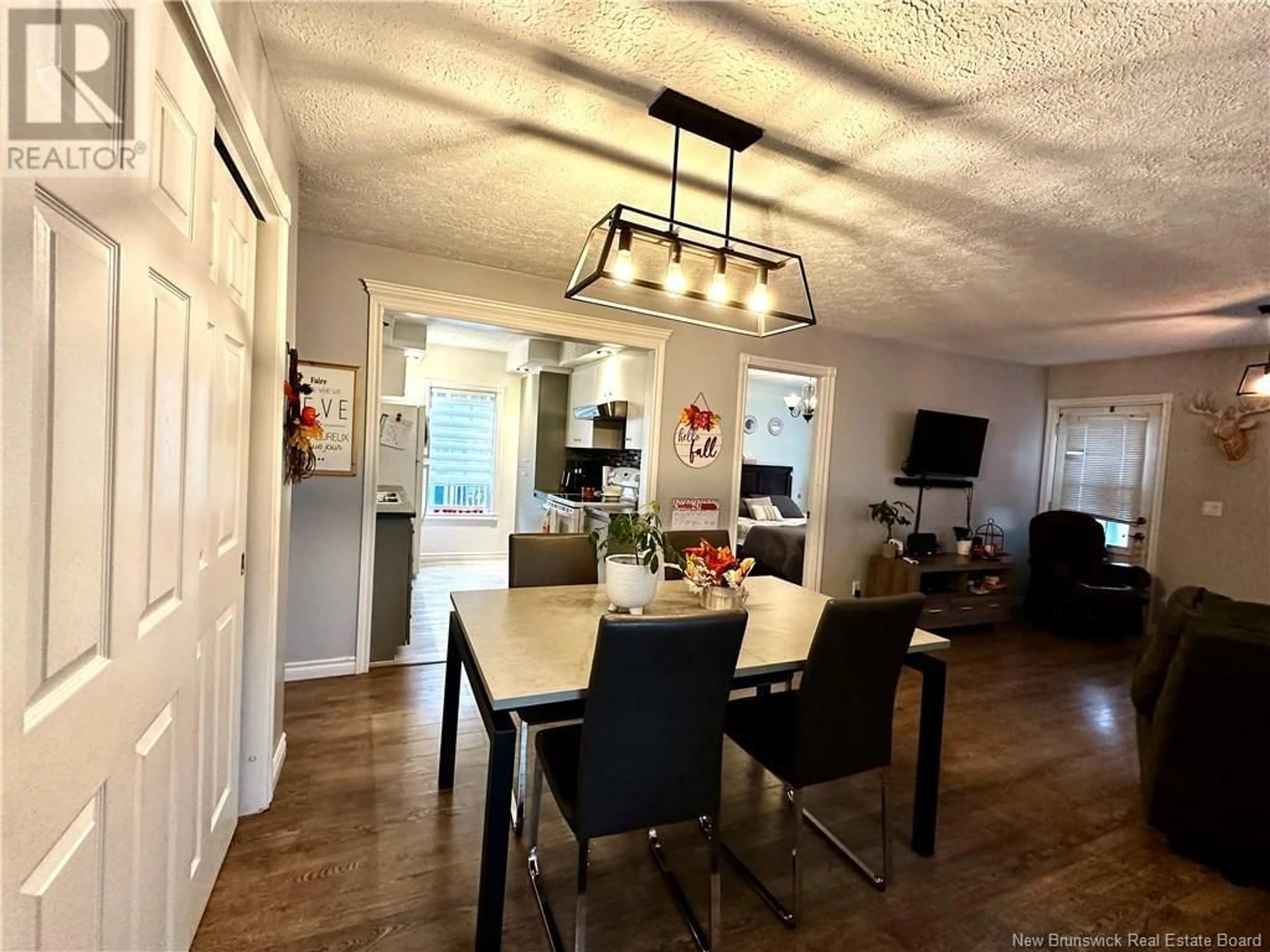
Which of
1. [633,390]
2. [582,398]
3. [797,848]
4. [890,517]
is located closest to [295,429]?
[797,848]

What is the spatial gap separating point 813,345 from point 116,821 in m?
4.51

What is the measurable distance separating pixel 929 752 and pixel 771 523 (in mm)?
4615

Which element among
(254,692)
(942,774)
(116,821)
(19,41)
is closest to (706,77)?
(19,41)

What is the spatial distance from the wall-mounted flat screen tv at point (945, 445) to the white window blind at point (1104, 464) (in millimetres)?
1126

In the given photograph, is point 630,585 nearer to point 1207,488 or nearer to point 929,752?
point 929,752

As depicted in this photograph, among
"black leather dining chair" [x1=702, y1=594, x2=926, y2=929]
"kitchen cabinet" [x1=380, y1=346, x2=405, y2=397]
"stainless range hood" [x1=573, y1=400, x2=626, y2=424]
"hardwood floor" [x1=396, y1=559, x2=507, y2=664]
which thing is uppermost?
"kitchen cabinet" [x1=380, y1=346, x2=405, y2=397]

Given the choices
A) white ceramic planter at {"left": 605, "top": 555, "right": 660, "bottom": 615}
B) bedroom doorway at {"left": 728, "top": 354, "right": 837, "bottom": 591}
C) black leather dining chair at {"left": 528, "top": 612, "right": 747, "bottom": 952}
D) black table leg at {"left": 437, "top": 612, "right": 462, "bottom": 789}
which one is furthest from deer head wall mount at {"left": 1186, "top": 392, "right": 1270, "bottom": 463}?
black table leg at {"left": 437, "top": 612, "right": 462, "bottom": 789}

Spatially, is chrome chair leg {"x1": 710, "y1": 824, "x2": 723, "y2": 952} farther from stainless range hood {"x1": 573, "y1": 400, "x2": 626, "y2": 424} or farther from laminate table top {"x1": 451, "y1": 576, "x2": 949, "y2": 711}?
stainless range hood {"x1": 573, "y1": 400, "x2": 626, "y2": 424}

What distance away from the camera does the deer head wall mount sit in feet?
14.0

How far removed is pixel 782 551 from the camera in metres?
4.68

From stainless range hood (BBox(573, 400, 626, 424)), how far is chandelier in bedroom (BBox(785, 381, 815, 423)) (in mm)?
1723

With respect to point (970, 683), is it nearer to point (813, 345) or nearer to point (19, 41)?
point (813, 345)

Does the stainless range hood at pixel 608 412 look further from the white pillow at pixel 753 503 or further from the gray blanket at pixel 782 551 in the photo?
the white pillow at pixel 753 503

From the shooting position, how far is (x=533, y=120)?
189cm
